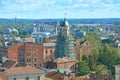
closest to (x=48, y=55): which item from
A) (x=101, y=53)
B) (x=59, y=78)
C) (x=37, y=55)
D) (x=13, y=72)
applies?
(x=37, y=55)

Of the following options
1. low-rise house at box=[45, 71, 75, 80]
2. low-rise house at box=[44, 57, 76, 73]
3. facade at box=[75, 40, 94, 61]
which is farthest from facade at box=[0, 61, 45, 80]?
facade at box=[75, 40, 94, 61]

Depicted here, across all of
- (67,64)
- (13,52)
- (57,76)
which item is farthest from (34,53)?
(57,76)

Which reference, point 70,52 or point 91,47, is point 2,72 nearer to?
point 70,52

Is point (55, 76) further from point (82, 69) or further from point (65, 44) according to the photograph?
point (65, 44)

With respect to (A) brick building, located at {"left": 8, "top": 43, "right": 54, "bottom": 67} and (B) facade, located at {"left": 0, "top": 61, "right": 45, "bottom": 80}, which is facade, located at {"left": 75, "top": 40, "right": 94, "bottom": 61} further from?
(B) facade, located at {"left": 0, "top": 61, "right": 45, "bottom": 80}

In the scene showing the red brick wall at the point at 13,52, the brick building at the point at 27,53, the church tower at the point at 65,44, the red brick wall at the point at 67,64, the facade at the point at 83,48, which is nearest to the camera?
the red brick wall at the point at 67,64

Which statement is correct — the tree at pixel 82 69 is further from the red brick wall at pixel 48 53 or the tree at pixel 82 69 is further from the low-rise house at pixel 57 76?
the red brick wall at pixel 48 53

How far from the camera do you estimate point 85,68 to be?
79.0 m

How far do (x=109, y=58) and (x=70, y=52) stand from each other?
32.0 feet

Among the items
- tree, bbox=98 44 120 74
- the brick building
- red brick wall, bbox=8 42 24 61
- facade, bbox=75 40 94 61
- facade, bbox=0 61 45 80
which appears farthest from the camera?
facade, bbox=75 40 94 61

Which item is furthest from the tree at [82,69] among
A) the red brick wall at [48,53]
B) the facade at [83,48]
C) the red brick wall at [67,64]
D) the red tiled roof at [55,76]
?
the facade at [83,48]

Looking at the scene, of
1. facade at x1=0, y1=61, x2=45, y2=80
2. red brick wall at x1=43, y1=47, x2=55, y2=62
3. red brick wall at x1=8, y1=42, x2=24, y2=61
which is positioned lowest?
red brick wall at x1=43, y1=47, x2=55, y2=62

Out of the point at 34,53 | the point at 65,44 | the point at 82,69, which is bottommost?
the point at 82,69

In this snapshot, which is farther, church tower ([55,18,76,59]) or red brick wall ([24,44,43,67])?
red brick wall ([24,44,43,67])
